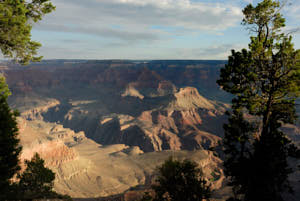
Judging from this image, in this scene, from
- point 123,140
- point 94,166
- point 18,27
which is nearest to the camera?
point 18,27

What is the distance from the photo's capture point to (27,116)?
6954 inches

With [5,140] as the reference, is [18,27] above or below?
above

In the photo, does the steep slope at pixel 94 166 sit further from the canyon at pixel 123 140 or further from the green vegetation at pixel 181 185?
the green vegetation at pixel 181 185

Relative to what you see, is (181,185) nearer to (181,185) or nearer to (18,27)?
(181,185)

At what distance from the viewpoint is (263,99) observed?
46.5 ft

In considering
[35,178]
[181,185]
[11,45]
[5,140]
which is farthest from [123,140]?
[11,45]

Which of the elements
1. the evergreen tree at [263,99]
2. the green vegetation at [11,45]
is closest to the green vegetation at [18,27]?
the green vegetation at [11,45]

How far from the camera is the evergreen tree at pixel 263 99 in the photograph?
12.6 meters

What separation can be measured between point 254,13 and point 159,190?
53.5 ft

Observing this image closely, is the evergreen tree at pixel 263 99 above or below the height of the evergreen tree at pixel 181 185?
above

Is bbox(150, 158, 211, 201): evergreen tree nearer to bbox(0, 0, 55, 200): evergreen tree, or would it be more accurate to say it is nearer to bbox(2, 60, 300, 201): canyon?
bbox(2, 60, 300, 201): canyon

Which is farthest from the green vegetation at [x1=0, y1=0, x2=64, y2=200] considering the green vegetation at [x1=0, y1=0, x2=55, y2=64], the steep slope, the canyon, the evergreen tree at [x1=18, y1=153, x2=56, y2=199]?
the steep slope

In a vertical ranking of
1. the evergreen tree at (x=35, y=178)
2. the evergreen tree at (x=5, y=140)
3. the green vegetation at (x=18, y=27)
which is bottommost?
the evergreen tree at (x=35, y=178)

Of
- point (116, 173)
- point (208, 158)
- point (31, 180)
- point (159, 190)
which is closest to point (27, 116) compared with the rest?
point (116, 173)
